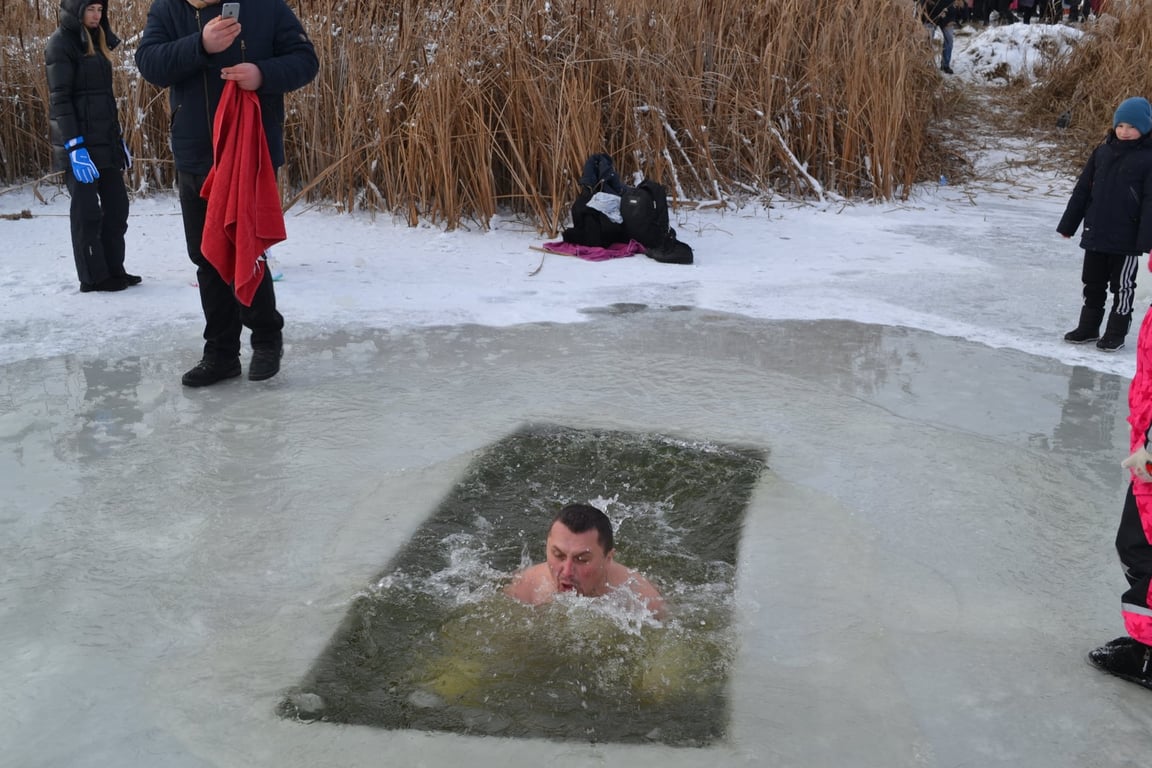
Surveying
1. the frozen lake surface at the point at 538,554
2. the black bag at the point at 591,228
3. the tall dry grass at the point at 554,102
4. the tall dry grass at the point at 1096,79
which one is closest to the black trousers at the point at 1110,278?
the frozen lake surface at the point at 538,554

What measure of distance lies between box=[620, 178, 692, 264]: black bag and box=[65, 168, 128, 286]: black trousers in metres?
3.07

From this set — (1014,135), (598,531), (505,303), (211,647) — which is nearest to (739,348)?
(505,303)

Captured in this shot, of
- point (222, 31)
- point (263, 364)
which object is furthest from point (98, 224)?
point (222, 31)

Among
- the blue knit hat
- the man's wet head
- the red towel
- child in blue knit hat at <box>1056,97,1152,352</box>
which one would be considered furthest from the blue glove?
the blue knit hat

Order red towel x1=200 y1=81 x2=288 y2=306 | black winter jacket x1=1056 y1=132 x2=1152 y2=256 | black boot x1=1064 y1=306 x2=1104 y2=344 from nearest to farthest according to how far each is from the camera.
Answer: red towel x1=200 y1=81 x2=288 y2=306 → black winter jacket x1=1056 y1=132 x2=1152 y2=256 → black boot x1=1064 y1=306 x2=1104 y2=344

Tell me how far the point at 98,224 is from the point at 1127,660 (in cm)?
524

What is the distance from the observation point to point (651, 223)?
7.11 metres

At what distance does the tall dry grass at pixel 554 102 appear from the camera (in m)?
7.42

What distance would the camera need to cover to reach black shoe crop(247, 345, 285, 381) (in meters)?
4.64

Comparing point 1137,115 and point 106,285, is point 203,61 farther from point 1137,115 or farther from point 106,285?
point 1137,115

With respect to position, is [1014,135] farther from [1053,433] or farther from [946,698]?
[946,698]

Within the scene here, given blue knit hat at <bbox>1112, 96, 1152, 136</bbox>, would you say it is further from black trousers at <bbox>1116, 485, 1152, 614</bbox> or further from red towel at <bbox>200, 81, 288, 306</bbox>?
red towel at <bbox>200, 81, 288, 306</bbox>

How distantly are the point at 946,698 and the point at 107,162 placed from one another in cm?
505

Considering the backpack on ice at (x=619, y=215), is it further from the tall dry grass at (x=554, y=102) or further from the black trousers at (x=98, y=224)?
the black trousers at (x=98, y=224)
